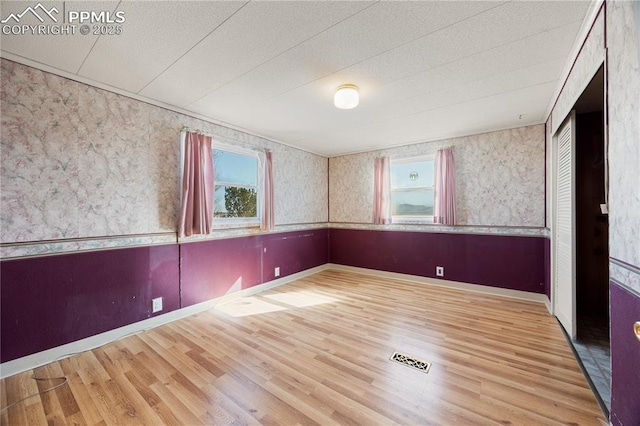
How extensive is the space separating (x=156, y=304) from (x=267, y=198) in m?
1.91

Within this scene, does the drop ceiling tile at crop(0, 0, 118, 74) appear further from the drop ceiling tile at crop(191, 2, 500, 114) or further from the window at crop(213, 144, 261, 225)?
the window at crop(213, 144, 261, 225)

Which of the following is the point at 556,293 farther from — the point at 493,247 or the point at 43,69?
the point at 43,69

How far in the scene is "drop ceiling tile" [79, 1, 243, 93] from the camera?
1.41 meters

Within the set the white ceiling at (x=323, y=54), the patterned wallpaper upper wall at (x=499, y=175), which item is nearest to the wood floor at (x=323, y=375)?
the patterned wallpaper upper wall at (x=499, y=175)

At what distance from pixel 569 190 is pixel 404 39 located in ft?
6.90

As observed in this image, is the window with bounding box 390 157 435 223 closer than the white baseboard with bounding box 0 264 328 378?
No

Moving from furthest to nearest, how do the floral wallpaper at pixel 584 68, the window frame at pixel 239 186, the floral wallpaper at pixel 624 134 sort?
the window frame at pixel 239 186 < the floral wallpaper at pixel 584 68 < the floral wallpaper at pixel 624 134

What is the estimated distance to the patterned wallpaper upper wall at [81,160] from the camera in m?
1.88

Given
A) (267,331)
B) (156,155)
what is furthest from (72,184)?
(267,331)

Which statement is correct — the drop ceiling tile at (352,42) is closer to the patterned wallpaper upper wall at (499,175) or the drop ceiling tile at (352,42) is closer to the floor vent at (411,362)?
the floor vent at (411,362)

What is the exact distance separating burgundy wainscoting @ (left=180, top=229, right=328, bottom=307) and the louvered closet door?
349 cm

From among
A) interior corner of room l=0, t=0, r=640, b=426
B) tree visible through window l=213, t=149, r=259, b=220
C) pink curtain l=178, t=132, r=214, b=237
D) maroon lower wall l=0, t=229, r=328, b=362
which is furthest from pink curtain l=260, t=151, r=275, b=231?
pink curtain l=178, t=132, r=214, b=237

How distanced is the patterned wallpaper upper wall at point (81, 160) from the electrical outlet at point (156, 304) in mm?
742

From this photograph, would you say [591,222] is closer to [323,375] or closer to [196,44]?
[323,375]
